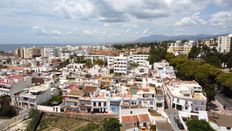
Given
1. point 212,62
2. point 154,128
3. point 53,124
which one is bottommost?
point 53,124

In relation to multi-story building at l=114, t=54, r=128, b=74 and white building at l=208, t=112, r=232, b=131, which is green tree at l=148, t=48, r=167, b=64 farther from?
white building at l=208, t=112, r=232, b=131

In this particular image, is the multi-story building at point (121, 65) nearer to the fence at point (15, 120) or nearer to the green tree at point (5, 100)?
the green tree at point (5, 100)

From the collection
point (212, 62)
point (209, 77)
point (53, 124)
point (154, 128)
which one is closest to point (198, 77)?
point (209, 77)

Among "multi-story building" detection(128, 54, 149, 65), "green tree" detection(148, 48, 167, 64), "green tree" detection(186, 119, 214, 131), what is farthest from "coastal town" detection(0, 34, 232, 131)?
"multi-story building" detection(128, 54, 149, 65)

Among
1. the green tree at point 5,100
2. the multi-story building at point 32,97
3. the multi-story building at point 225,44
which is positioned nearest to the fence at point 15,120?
the multi-story building at point 32,97

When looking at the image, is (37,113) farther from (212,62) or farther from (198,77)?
(212,62)

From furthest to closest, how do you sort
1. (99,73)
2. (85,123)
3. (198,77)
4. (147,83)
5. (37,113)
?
(99,73) → (198,77) → (147,83) → (37,113) → (85,123)
